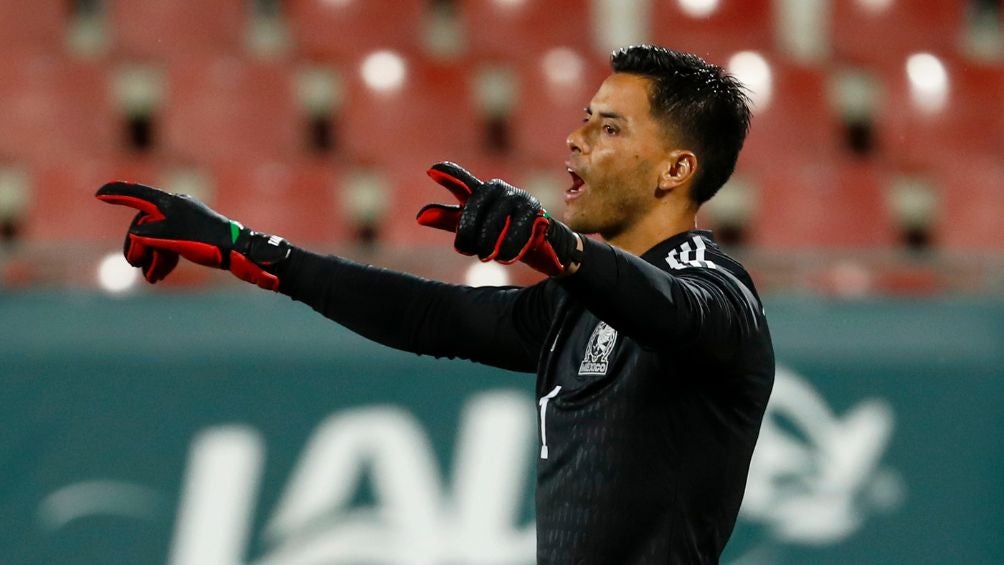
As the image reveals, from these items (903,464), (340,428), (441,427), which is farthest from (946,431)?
(340,428)

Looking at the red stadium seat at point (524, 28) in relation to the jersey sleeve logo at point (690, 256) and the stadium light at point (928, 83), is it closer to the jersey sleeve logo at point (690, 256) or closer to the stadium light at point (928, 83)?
the stadium light at point (928, 83)

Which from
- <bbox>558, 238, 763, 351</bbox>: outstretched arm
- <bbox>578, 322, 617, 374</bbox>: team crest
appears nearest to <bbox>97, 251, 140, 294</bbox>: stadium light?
<bbox>578, 322, 617, 374</bbox>: team crest

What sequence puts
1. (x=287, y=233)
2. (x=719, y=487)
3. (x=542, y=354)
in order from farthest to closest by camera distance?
(x=287, y=233) → (x=542, y=354) → (x=719, y=487)

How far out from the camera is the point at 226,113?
17.8 feet

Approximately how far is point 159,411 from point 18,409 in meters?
0.37

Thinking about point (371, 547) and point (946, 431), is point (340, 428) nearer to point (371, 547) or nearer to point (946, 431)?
point (371, 547)

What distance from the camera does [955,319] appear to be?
4102 millimetres

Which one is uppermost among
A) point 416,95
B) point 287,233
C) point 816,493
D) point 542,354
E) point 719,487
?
point 416,95

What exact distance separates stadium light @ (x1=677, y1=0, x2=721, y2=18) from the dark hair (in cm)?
344

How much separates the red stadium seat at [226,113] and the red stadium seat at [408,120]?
226mm

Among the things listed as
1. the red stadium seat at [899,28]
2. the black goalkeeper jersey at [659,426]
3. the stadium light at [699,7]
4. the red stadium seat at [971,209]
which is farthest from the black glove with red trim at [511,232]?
the red stadium seat at [899,28]

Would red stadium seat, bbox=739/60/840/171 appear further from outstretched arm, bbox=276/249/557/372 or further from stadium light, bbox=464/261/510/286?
outstretched arm, bbox=276/249/557/372

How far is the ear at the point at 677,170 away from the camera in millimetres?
2434

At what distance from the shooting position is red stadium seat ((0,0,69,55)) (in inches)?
223
